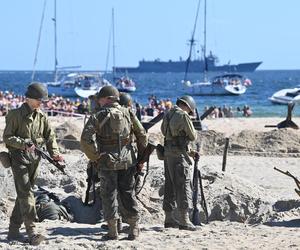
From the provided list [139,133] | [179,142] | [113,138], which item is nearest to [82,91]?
[179,142]

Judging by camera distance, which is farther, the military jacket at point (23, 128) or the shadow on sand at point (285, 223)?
the shadow on sand at point (285, 223)

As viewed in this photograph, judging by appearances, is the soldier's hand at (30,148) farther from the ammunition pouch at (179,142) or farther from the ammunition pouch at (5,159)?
the ammunition pouch at (179,142)

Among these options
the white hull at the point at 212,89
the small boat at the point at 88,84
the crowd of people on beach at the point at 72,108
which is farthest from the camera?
the white hull at the point at 212,89

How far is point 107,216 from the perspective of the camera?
878cm

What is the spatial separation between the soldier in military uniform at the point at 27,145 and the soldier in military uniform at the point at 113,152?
48 cm

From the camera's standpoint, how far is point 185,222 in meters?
9.66

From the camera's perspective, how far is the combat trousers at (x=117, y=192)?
874 cm

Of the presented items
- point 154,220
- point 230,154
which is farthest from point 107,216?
point 230,154

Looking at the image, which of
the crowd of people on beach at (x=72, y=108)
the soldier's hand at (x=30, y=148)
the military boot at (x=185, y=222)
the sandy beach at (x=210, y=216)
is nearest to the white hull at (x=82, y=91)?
the crowd of people on beach at (x=72, y=108)

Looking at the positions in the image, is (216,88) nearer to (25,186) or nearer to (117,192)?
(117,192)

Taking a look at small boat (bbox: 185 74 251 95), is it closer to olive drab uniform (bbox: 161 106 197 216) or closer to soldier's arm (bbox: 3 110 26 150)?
olive drab uniform (bbox: 161 106 197 216)

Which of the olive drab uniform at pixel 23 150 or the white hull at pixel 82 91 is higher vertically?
the olive drab uniform at pixel 23 150

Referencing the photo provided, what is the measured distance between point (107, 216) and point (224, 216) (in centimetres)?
293

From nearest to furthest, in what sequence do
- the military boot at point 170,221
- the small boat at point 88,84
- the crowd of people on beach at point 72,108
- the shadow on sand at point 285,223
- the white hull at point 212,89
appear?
the military boot at point 170,221 < the shadow on sand at point 285,223 < the crowd of people on beach at point 72,108 < the small boat at point 88,84 < the white hull at point 212,89
